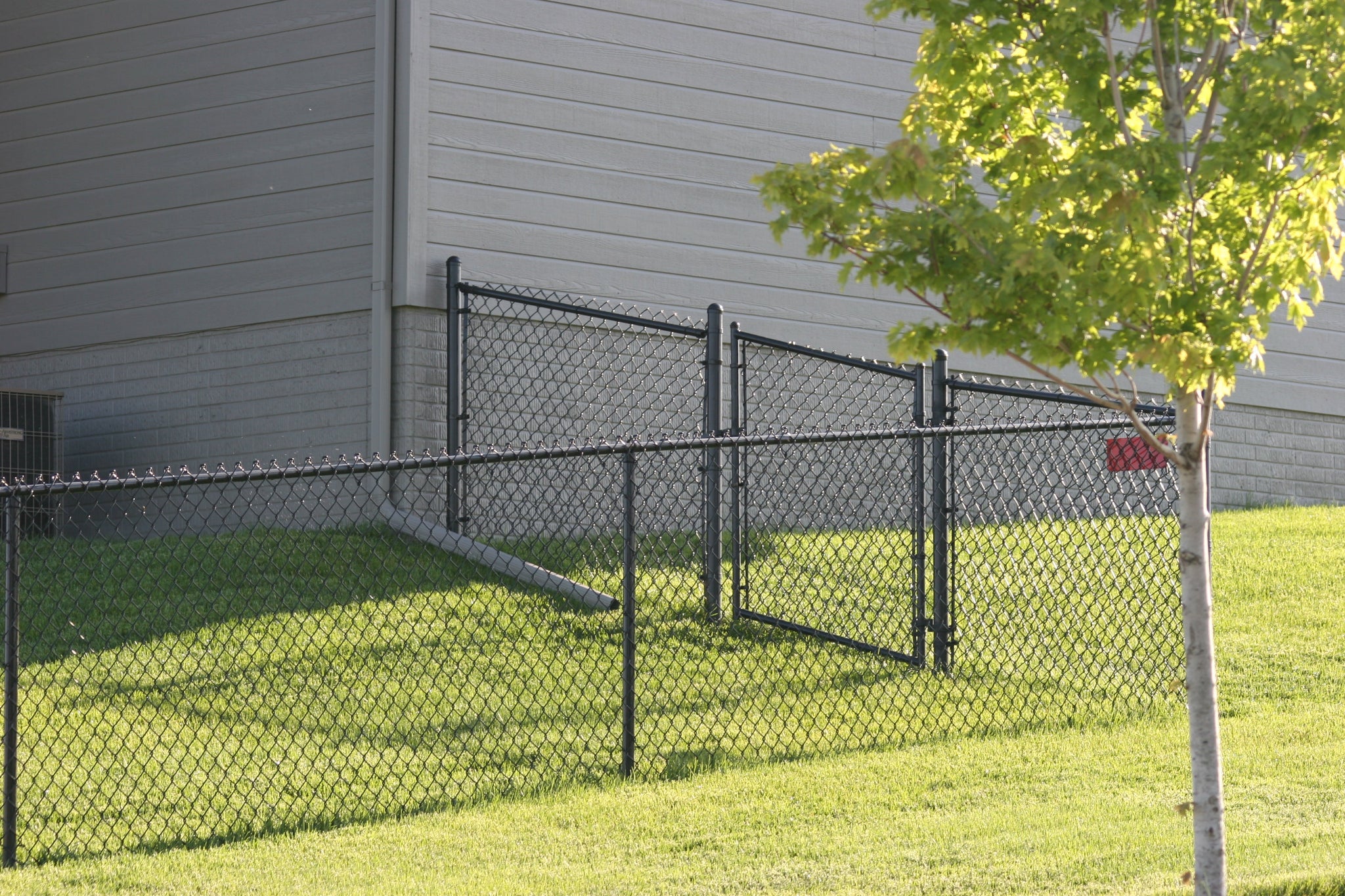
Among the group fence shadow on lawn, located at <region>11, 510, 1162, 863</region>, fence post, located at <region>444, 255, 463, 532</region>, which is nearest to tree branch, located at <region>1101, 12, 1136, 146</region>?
fence shadow on lawn, located at <region>11, 510, 1162, 863</region>

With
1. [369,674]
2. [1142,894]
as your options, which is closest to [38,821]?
[369,674]

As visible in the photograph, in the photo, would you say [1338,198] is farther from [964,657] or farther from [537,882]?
[964,657]

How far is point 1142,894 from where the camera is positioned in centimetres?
500

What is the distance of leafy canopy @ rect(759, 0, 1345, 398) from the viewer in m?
4.18

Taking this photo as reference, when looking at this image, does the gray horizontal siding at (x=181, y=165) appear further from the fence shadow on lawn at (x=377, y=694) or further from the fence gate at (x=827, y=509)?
the fence gate at (x=827, y=509)

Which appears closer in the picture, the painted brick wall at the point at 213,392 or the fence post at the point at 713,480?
the fence post at the point at 713,480

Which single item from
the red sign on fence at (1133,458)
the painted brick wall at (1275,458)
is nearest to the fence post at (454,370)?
the red sign on fence at (1133,458)

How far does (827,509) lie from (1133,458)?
3801mm

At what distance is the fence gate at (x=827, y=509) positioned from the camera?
8.40m

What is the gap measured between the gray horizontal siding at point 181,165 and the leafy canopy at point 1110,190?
6.79 meters

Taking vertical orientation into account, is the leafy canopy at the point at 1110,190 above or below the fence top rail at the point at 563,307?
below

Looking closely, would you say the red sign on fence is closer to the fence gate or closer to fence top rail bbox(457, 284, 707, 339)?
the fence gate

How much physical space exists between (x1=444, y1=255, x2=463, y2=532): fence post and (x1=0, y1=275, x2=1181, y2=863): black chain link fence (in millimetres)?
66

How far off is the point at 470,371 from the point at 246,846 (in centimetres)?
542
